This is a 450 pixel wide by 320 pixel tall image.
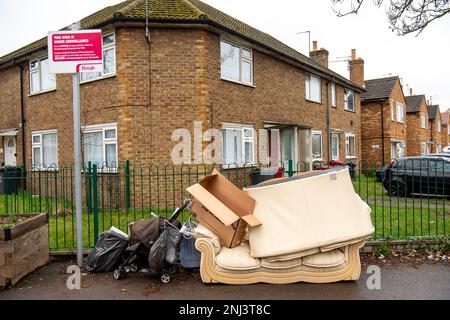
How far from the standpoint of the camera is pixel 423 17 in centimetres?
745

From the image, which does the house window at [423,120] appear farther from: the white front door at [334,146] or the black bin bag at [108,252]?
the black bin bag at [108,252]

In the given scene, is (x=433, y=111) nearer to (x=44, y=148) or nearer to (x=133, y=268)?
(x=44, y=148)

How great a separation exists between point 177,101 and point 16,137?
317 inches

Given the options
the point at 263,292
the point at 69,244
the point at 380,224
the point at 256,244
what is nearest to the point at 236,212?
the point at 256,244

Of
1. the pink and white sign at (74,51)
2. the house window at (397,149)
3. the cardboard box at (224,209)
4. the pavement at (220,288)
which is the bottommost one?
the pavement at (220,288)

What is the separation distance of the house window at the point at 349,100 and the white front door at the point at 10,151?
1613 cm

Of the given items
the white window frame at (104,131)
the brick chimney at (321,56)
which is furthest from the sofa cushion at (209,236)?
the brick chimney at (321,56)

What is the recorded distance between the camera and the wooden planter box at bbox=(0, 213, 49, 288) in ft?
15.1

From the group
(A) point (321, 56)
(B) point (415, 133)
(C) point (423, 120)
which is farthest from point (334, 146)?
(C) point (423, 120)

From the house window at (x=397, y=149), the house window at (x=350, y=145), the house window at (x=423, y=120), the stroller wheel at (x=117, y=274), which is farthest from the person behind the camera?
the house window at (x=423, y=120)

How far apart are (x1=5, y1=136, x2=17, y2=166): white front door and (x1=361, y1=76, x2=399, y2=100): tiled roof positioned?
68.7 ft

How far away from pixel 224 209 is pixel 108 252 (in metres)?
1.68

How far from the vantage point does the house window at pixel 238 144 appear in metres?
11.6

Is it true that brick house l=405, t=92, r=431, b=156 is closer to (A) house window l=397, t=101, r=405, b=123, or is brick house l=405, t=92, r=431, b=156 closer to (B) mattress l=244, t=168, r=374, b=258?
(A) house window l=397, t=101, r=405, b=123
